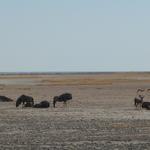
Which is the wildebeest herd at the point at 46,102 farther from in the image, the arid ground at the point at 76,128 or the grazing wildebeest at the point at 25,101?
the arid ground at the point at 76,128

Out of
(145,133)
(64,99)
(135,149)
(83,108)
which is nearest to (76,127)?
(145,133)

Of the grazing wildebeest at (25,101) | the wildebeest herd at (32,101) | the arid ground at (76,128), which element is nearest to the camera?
the arid ground at (76,128)

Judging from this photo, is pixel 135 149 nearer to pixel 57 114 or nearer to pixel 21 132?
pixel 21 132

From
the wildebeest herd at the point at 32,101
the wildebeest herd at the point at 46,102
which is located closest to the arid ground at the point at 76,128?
the wildebeest herd at the point at 46,102

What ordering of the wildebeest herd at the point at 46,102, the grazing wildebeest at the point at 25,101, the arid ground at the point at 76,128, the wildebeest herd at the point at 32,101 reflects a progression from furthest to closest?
the grazing wildebeest at the point at 25,101 < the wildebeest herd at the point at 32,101 < the wildebeest herd at the point at 46,102 < the arid ground at the point at 76,128

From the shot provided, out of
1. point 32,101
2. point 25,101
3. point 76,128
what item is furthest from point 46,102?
point 76,128

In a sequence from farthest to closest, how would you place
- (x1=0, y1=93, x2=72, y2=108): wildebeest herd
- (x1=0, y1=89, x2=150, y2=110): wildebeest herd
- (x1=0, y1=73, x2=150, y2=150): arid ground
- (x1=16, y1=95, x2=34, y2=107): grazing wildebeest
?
(x1=16, y1=95, x2=34, y2=107): grazing wildebeest, (x1=0, y1=93, x2=72, y2=108): wildebeest herd, (x1=0, y1=89, x2=150, y2=110): wildebeest herd, (x1=0, y1=73, x2=150, y2=150): arid ground

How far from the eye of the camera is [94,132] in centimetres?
2312

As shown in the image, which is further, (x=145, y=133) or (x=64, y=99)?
(x=64, y=99)

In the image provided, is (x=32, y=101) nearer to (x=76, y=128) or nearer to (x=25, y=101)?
(x=25, y=101)

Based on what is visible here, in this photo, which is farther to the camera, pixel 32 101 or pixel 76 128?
pixel 32 101

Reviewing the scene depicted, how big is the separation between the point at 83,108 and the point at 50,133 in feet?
42.2

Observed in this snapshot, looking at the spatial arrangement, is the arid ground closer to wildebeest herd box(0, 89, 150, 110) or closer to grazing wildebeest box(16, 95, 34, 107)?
wildebeest herd box(0, 89, 150, 110)

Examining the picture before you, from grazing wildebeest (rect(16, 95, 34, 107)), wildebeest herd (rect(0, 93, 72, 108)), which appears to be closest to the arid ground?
wildebeest herd (rect(0, 93, 72, 108))
